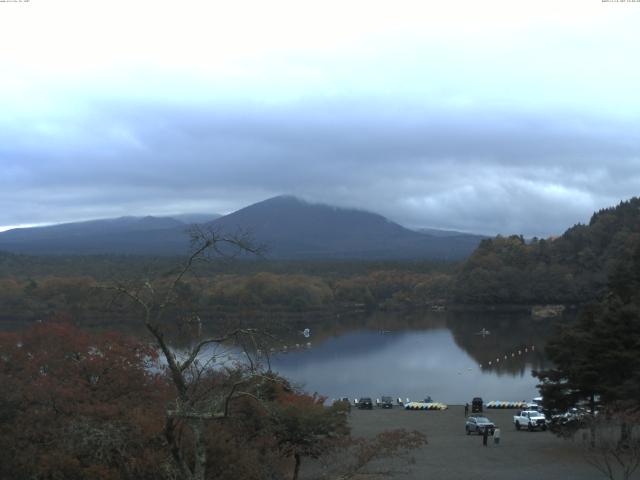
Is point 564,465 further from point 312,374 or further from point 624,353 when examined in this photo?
point 312,374

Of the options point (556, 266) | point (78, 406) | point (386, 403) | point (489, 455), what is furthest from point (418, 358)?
point (556, 266)

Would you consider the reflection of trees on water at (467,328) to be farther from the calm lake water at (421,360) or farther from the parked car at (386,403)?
the parked car at (386,403)

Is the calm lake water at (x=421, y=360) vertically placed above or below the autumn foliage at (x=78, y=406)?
below

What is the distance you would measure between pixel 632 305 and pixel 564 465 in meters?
3.59

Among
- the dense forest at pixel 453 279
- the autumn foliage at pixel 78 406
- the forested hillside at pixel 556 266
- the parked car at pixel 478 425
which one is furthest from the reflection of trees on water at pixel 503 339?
the autumn foliage at pixel 78 406

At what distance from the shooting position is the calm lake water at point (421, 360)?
1272 inches

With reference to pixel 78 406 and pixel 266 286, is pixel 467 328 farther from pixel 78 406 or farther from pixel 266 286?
pixel 78 406

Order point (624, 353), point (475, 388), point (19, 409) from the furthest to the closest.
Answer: point (475, 388) < point (624, 353) < point (19, 409)

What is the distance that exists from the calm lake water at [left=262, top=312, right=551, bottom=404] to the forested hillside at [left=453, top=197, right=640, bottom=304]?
11171 mm

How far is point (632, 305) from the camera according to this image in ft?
49.9

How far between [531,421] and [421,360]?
896 inches

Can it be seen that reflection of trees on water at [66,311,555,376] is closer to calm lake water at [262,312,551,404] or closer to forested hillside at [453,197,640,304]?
calm lake water at [262,312,551,404]

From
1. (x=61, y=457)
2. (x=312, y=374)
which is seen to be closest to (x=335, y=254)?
(x=312, y=374)

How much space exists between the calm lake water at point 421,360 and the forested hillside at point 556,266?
36.6 feet
